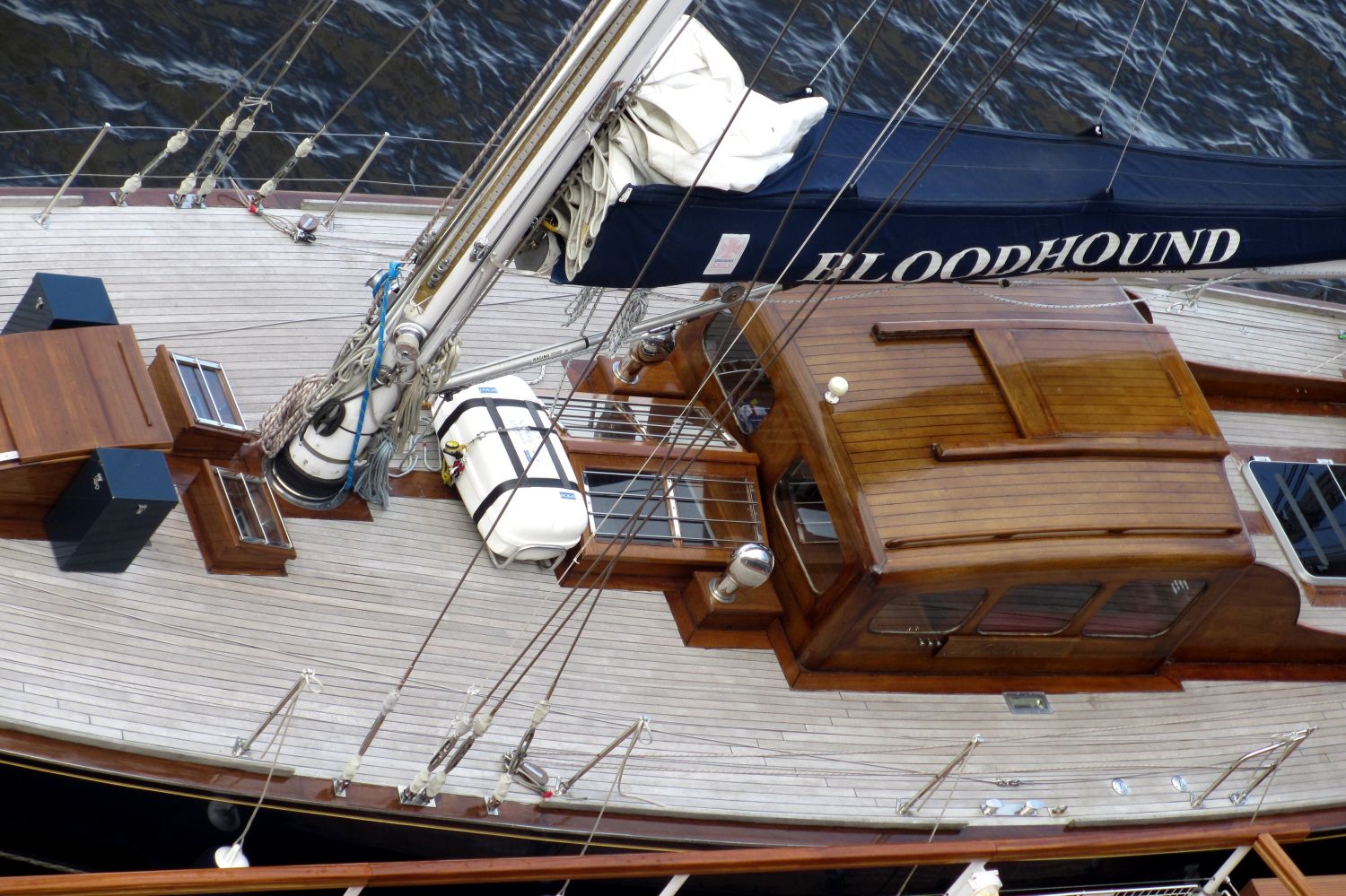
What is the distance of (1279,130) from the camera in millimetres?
16359

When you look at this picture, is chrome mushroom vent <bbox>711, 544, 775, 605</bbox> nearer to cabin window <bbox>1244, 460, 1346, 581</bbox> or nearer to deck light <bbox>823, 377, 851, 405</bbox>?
deck light <bbox>823, 377, 851, 405</bbox>

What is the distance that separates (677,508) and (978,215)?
2.14 m

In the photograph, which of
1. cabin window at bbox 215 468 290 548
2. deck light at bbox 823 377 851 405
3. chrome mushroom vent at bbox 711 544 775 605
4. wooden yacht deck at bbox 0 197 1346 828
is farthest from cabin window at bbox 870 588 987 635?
cabin window at bbox 215 468 290 548

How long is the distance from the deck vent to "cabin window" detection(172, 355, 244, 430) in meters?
4.33

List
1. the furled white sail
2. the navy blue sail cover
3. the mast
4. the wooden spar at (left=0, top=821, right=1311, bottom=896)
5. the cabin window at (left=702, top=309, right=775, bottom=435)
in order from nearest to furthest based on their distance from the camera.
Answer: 1. the wooden spar at (left=0, top=821, right=1311, bottom=896)
2. the mast
3. the furled white sail
4. the navy blue sail cover
5. the cabin window at (left=702, top=309, right=775, bottom=435)

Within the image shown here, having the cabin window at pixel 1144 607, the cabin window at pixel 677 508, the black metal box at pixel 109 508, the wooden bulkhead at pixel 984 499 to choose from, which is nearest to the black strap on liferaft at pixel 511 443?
the cabin window at pixel 677 508

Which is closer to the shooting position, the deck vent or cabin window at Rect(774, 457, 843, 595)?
cabin window at Rect(774, 457, 843, 595)

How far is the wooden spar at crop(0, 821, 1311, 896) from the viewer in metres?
5.13

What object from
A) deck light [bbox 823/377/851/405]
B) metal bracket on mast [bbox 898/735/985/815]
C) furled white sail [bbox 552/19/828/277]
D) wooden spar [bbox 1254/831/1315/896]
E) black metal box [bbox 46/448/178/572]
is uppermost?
furled white sail [bbox 552/19/828/277]

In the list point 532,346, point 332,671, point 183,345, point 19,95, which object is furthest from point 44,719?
point 19,95

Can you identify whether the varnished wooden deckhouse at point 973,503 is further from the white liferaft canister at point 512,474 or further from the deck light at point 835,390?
the white liferaft canister at point 512,474

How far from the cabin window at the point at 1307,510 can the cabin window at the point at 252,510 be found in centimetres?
589

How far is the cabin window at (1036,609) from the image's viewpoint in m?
7.33

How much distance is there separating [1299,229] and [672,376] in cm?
361
